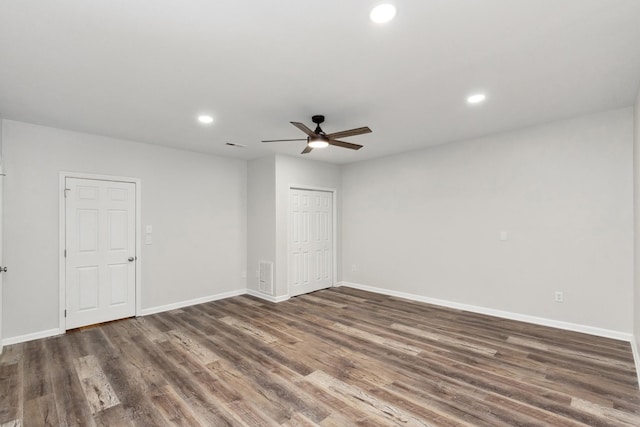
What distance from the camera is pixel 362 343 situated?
11.6 feet

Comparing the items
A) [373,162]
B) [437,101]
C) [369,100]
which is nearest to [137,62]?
[369,100]

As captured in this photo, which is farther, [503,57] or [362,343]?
[362,343]

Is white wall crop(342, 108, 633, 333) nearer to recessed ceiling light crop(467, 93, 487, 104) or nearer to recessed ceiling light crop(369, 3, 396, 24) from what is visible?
recessed ceiling light crop(467, 93, 487, 104)

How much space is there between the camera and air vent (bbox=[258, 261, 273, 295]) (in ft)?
17.8

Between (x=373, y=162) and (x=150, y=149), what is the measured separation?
382 cm

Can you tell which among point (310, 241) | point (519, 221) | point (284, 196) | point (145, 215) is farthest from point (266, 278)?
point (519, 221)

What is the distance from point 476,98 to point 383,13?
68.8 inches

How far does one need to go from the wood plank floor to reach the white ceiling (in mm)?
2581

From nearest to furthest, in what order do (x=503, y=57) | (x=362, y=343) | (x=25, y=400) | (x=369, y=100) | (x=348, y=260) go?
(x=503, y=57) < (x=25, y=400) < (x=369, y=100) < (x=362, y=343) < (x=348, y=260)

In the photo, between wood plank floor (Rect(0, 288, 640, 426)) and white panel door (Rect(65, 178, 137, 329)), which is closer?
Result: wood plank floor (Rect(0, 288, 640, 426))

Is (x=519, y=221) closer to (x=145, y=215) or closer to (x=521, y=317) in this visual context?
(x=521, y=317)

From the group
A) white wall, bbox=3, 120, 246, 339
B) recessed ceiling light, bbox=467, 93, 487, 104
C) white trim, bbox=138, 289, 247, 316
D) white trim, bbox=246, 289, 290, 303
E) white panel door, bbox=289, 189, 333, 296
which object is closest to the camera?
recessed ceiling light, bbox=467, 93, 487, 104

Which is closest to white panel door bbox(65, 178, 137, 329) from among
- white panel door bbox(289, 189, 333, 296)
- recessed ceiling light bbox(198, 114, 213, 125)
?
recessed ceiling light bbox(198, 114, 213, 125)

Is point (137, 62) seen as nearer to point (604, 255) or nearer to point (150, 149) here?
point (150, 149)
